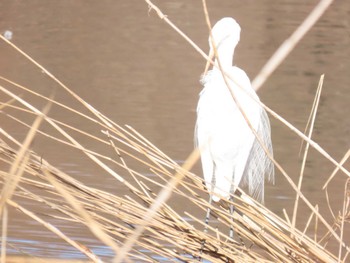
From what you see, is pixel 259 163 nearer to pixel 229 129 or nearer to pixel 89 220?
pixel 229 129

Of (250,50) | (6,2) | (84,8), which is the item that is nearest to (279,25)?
(250,50)

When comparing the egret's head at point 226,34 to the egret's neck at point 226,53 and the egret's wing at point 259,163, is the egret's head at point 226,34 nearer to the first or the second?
the egret's neck at point 226,53

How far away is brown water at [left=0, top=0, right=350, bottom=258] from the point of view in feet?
13.7

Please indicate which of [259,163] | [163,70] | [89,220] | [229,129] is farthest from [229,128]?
[163,70]

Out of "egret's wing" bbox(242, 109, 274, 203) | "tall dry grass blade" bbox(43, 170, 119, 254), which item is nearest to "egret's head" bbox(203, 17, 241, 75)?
"egret's wing" bbox(242, 109, 274, 203)

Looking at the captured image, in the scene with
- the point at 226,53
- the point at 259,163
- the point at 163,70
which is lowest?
the point at 259,163

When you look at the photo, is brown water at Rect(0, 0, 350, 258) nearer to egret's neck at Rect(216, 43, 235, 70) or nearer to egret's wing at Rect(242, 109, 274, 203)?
egret's wing at Rect(242, 109, 274, 203)

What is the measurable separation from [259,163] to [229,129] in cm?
18

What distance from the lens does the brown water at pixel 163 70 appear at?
4.19 m

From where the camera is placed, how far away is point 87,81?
6070mm

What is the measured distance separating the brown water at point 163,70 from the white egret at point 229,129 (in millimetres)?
678

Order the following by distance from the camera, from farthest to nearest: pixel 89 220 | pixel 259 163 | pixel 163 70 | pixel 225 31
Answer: pixel 163 70 < pixel 259 163 < pixel 225 31 < pixel 89 220

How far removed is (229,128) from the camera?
2.51 m

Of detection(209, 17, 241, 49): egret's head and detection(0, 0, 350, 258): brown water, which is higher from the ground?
detection(0, 0, 350, 258): brown water
